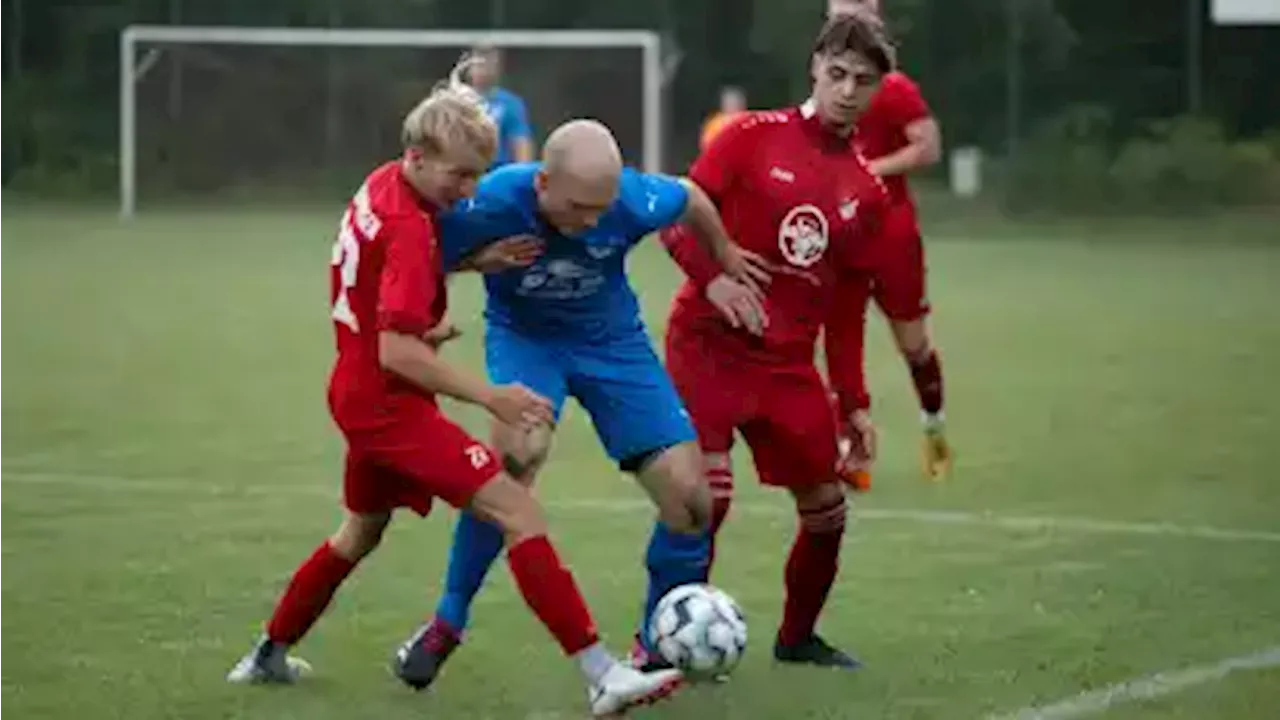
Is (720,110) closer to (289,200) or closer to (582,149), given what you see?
(289,200)

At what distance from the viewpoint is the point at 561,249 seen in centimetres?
768

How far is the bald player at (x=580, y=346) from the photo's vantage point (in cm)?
760

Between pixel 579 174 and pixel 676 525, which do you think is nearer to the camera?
pixel 579 174

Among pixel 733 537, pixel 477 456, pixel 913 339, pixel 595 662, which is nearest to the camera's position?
pixel 595 662

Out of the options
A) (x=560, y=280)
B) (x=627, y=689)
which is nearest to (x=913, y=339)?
(x=560, y=280)

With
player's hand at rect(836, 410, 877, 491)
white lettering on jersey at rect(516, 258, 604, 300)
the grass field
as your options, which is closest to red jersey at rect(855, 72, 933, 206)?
the grass field

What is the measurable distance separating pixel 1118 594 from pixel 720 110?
24.9m

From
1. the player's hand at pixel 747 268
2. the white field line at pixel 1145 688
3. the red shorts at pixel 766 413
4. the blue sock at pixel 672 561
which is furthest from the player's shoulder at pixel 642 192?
the white field line at pixel 1145 688

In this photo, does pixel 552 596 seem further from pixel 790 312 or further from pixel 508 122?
pixel 508 122

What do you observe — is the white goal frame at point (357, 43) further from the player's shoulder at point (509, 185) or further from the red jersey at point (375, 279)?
the red jersey at point (375, 279)

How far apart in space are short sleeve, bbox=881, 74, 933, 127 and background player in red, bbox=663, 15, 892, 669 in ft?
13.4

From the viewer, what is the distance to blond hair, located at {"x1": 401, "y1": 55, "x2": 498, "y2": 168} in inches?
286

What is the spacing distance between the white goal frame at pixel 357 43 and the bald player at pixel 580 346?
22.3 metres

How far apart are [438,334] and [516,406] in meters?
0.45
